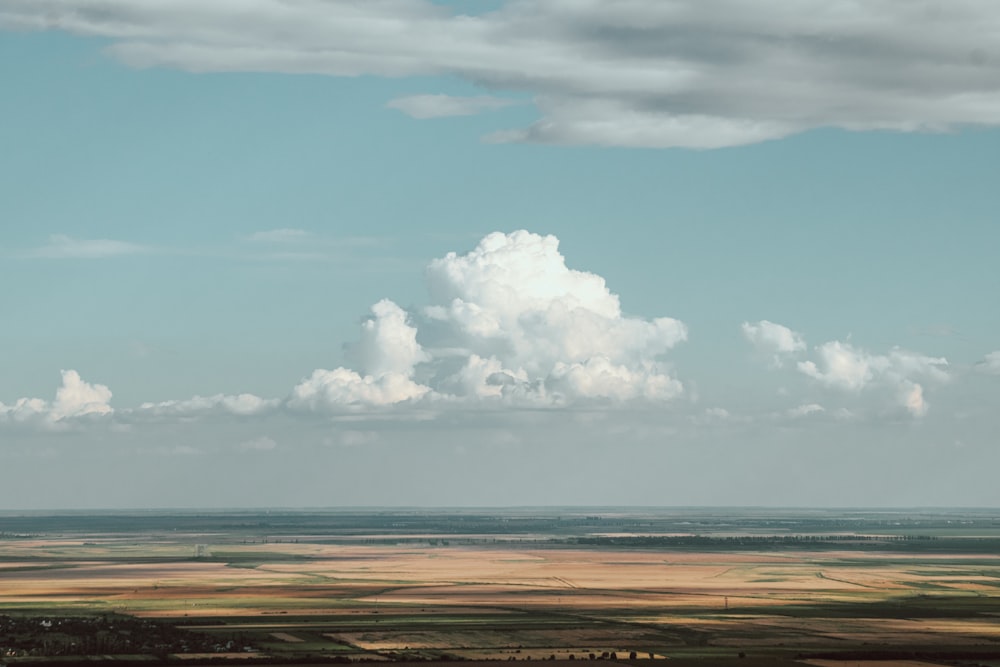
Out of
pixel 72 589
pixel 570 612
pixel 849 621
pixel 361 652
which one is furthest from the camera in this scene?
pixel 72 589

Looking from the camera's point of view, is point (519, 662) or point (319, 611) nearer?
point (519, 662)

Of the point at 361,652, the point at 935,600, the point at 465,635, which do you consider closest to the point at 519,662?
the point at 361,652

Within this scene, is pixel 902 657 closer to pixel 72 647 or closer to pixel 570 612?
pixel 570 612

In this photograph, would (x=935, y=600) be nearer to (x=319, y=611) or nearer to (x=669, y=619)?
(x=669, y=619)

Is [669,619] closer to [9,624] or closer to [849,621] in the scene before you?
[849,621]

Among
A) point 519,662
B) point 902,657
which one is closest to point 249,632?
point 519,662

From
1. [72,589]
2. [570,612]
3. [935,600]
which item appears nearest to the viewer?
[570,612]

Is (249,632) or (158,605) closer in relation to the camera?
(249,632)

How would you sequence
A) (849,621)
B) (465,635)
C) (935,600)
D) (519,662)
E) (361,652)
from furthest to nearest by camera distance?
(935,600), (849,621), (465,635), (361,652), (519,662)

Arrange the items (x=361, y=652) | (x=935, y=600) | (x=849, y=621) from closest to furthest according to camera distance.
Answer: (x=361, y=652) < (x=849, y=621) < (x=935, y=600)
